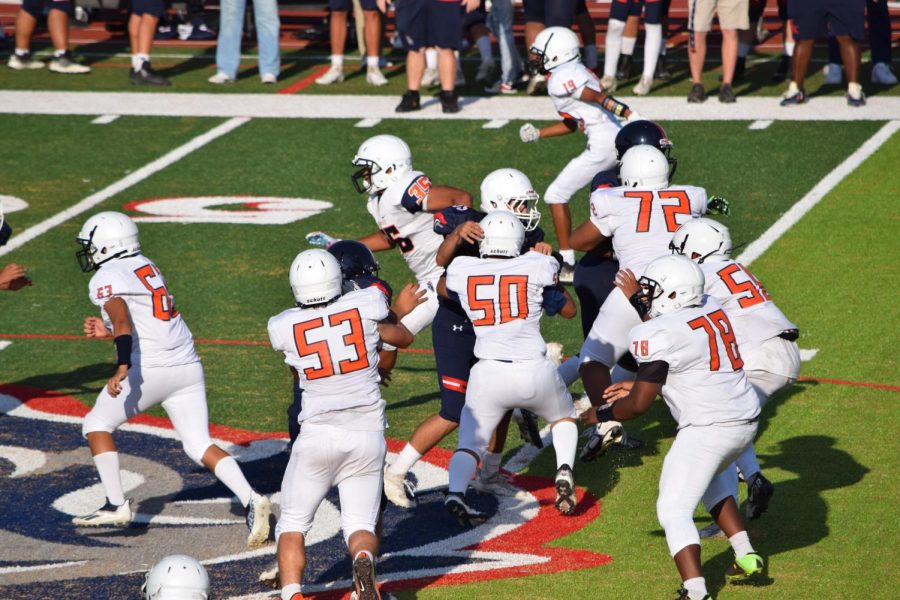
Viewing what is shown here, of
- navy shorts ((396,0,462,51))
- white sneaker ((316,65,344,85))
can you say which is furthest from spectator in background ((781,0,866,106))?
white sneaker ((316,65,344,85))

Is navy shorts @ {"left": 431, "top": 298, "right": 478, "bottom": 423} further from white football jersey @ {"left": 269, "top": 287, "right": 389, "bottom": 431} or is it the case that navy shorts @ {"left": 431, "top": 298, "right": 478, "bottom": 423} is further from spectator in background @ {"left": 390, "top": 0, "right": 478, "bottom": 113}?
spectator in background @ {"left": 390, "top": 0, "right": 478, "bottom": 113}

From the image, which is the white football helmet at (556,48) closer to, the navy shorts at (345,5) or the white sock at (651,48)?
the white sock at (651,48)

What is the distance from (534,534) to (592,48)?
9.59m

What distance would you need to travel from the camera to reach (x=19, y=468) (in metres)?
8.86

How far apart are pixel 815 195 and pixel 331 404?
791 cm

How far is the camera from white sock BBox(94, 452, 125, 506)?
788 cm

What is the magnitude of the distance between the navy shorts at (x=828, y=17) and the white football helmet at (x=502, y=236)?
783 cm

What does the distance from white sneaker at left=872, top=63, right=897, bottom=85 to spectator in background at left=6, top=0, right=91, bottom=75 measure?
8991 millimetres

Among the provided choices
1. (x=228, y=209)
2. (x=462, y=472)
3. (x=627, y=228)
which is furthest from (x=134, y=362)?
(x=228, y=209)

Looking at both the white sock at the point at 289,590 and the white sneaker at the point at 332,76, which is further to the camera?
the white sneaker at the point at 332,76

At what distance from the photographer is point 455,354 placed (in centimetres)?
803

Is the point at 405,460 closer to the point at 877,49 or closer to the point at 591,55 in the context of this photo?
the point at 591,55

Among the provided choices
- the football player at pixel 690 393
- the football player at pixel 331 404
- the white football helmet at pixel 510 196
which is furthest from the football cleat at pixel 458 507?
the white football helmet at pixel 510 196

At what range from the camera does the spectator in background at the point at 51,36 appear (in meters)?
17.2
